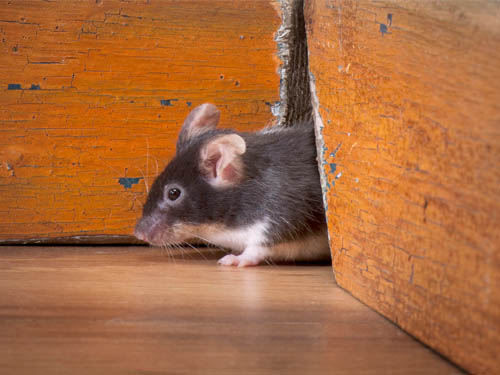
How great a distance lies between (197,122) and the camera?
202cm

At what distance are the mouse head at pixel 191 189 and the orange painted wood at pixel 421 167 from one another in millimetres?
437

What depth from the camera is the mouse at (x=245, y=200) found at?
1891 mm

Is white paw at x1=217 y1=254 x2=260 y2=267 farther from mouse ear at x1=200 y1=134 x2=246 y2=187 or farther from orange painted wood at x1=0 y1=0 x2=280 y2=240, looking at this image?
orange painted wood at x1=0 y1=0 x2=280 y2=240

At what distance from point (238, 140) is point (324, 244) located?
1.52 feet

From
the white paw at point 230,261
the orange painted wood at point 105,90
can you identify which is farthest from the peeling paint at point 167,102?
the white paw at point 230,261

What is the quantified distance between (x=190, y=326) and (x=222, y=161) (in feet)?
2.69

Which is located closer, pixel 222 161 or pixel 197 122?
pixel 222 161

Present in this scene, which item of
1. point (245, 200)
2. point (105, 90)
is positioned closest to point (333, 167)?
point (245, 200)

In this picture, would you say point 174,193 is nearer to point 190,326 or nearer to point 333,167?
point 333,167

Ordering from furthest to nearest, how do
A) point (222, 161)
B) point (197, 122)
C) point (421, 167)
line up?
point (197, 122) → point (222, 161) → point (421, 167)

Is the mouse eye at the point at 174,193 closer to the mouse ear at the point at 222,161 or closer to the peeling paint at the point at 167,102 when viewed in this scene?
the mouse ear at the point at 222,161

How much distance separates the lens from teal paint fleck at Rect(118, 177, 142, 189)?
219 cm

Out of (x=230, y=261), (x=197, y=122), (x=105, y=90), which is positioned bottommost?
(x=230, y=261)

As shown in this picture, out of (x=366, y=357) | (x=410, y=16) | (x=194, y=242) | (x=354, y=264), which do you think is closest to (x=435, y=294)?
(x=366, y=357)
